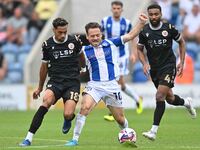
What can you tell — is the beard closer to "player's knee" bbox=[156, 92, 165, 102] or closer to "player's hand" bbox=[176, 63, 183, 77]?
"player's hand" bbox=[176, 63, 183, 77]

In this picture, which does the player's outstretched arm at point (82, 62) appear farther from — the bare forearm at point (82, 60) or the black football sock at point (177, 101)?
the black football sock at point (177, 101)

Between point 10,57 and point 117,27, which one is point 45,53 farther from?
point 10,57

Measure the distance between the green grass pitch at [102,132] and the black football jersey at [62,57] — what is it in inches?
47.1

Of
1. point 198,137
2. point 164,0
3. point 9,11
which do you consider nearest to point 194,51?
point 164,0

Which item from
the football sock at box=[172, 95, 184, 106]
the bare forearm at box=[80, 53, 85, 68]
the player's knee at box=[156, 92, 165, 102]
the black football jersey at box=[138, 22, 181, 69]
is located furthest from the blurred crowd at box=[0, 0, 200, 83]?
the bare forearm at box=[80, 53, 85, 68]

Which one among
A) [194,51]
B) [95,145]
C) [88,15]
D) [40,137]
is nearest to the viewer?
[95,145]

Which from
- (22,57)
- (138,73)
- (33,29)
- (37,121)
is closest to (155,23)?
(37,121)

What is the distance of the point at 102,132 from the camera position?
51.2 ft

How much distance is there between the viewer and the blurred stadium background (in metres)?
24.5

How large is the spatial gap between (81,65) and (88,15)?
14.4 meters

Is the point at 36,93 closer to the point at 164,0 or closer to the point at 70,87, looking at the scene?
the point at 70,87

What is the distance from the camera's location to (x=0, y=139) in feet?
46.9

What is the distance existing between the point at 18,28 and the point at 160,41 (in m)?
14.5

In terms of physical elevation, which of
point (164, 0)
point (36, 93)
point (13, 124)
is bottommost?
point (13, 124)
